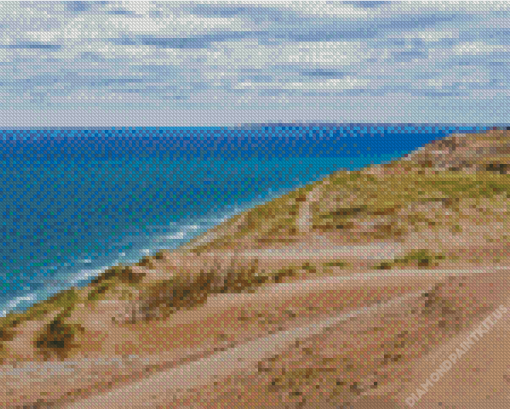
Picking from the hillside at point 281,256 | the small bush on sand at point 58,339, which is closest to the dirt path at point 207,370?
the hillside at point 281,256

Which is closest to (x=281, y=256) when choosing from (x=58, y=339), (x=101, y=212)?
(x=58, y=339)

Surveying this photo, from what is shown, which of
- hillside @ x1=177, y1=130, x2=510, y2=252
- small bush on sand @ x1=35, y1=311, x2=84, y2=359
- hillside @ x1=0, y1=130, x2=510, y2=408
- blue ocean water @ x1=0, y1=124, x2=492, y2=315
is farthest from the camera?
blue ocean water @ x1=0, y1=124, x2=492, y2=315

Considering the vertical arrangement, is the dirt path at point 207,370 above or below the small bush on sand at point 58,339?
below

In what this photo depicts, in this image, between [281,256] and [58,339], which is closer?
[58,339]

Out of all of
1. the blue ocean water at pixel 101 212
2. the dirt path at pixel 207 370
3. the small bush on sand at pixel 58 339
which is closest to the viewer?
the dirt path at pixel 207 370

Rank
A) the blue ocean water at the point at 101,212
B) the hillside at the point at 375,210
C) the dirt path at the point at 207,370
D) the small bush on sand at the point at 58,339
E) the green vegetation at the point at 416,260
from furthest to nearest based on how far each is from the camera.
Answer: the blue ocean water at the point at 101,212
the hillside at the point at 375,210
the green vegetation at the point at 416,260
the small bush on sand at the point at 58,339
the dirt path at the point at 207,370

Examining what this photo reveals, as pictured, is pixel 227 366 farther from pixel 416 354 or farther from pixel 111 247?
pixel 111 247

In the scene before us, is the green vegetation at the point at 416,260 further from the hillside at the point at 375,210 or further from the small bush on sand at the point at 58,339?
the small bush on sand at the point at 58,339

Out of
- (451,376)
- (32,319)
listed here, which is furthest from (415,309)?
(32,319)

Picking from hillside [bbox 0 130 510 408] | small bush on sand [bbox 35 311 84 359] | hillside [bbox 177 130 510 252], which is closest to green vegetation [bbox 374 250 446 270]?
hillside [bbox 0 130 510 408]

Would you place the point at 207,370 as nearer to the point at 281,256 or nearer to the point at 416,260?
the point at 416,260

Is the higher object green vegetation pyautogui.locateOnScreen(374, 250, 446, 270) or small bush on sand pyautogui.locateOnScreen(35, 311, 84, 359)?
small bush on sand pyautogui.locateOnScreen(35, 311, 84, 359)

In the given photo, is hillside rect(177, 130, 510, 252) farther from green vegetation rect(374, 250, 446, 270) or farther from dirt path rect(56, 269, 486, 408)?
dirt path rect(56, 269, 486, 408)
